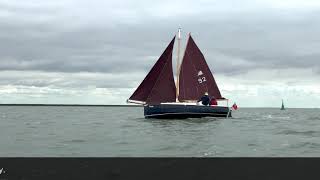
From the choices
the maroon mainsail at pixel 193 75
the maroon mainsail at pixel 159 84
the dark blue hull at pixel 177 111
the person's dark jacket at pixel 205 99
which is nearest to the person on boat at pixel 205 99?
the person's dark jacket at pixel 205 99

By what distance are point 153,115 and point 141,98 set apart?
453 centimetres

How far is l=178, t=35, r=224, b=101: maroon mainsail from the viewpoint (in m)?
71.8

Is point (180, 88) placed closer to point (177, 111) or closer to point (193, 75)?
point (193, 75)

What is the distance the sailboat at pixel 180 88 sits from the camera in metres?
66.8

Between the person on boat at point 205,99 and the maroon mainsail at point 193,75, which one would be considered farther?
the maroon mainsail at point 193,75

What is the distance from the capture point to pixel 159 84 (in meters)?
67.4

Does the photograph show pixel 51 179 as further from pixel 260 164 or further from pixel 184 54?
pixel 184 54

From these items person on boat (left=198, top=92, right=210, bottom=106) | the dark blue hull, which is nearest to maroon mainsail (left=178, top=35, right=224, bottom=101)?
person on boat (left=198, top=92, right=210, bottom=106)

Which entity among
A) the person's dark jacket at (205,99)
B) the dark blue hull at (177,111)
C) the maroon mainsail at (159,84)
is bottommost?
the dark blue hull at (177,111)

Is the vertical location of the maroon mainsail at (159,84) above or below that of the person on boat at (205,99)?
above

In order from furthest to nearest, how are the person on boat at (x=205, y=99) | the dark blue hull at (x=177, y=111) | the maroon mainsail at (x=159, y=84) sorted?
the person on boat at (x=205, y=99)
the dark blue hull at (x=177, y=111)
the maroon mainsail at (x=159, y=84)

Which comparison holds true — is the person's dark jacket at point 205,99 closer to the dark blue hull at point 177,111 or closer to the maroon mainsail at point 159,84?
the dark blue hull at point 177,111

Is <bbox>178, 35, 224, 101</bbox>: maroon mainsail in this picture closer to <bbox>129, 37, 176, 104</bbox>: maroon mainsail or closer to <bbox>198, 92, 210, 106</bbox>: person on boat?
<bbox>198, 92, 210, 106</bbox>: person on boat

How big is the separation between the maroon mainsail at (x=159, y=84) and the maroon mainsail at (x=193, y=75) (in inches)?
132
